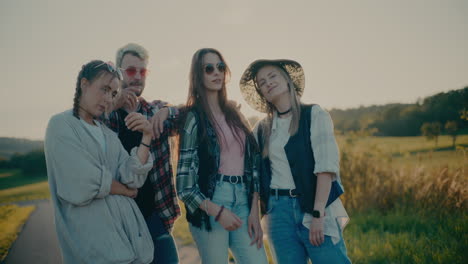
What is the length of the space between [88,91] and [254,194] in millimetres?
1587

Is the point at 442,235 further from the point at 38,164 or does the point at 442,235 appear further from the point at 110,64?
the point at 38,164

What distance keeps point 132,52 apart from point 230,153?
4.30 ft

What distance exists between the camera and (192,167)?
2.36 m

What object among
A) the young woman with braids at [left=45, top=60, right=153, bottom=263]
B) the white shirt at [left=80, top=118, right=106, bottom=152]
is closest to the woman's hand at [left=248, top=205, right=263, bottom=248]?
the young woman with braids at [left=45, top=60, right=153, bottom=263]

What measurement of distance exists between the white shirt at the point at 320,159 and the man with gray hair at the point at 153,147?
962 millimetres

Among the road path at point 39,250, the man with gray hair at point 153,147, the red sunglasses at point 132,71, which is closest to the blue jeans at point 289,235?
the man with gray hair at point 153,147

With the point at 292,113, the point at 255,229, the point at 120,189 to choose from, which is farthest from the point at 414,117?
the point at 120,189

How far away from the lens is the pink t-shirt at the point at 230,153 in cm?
248

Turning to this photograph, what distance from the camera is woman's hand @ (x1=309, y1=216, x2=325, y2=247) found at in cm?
228

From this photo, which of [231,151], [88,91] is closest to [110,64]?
[88,91]

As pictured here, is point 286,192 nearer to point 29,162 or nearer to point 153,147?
point 153,147

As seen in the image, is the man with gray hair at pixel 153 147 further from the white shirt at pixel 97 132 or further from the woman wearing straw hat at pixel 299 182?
the woman wearing straw hat at pixel 299 182

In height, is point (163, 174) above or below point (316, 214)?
above

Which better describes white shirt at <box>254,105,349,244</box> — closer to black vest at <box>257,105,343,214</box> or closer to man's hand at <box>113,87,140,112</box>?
black vest at <box>257,105,343,214</box>
